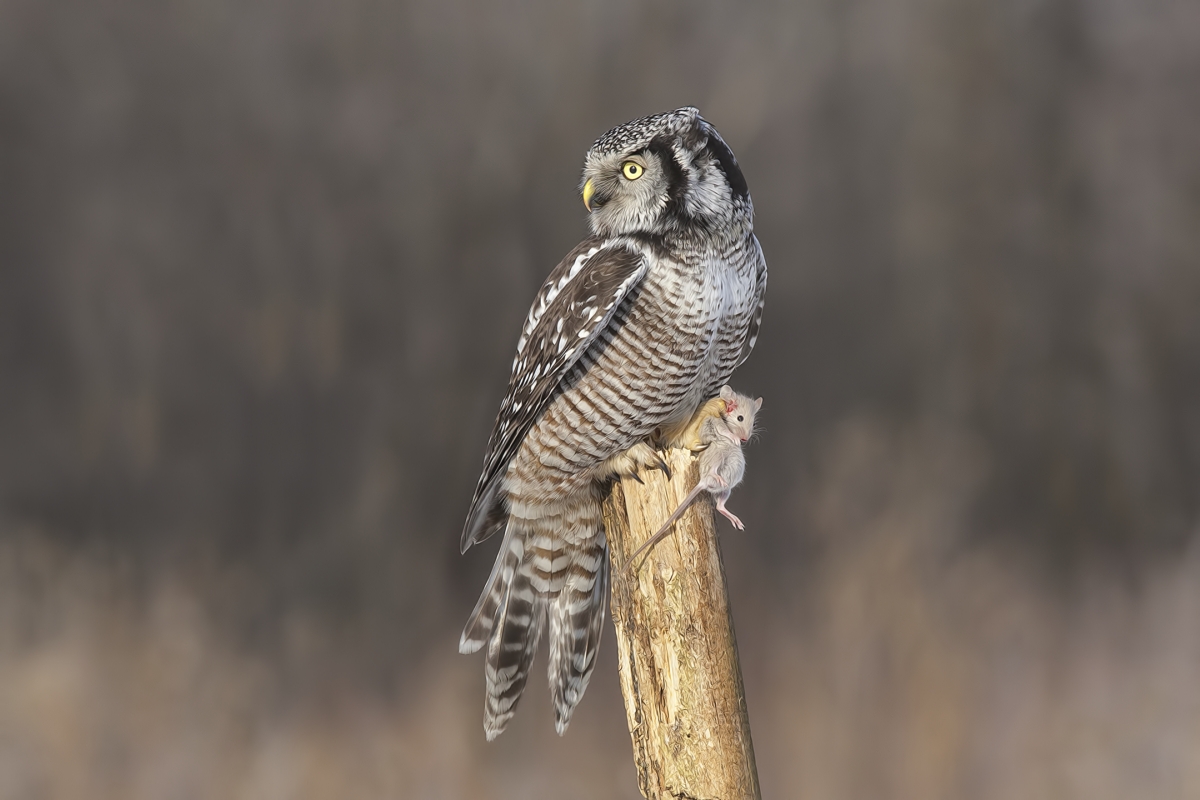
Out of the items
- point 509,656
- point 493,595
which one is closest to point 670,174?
point 493,595

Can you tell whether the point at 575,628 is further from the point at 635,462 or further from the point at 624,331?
the point at 624,331

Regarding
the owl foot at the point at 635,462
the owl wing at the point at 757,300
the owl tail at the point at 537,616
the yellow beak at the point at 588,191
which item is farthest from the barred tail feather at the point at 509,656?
the yellow beak at the point at 588,191

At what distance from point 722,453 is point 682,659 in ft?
1.54

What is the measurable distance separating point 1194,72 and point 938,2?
3.02ft

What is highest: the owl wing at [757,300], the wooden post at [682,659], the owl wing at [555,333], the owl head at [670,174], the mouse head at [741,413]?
the owl head at [670,174]

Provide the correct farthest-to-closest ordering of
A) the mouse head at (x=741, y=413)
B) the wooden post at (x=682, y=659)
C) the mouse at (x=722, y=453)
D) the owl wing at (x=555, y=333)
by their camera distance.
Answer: the mouse head at (x=741, y=413), the owl wing at (x=555, y=333), the mouse at (x=722, y=453), the wooden post at (x=682, y=659)

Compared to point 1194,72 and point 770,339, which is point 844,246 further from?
point 1194,72

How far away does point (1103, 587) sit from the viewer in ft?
9.92

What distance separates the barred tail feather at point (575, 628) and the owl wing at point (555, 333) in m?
0.31

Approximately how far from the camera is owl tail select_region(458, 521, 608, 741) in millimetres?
2389

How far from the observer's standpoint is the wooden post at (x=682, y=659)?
1760 mm

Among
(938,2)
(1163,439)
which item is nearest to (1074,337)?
(1163,439)

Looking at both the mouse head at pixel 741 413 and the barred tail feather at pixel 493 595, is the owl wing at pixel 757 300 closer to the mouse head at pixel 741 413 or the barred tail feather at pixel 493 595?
the mouse head at pixel 741 413

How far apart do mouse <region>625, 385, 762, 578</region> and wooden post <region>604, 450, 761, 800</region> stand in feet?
0.08
